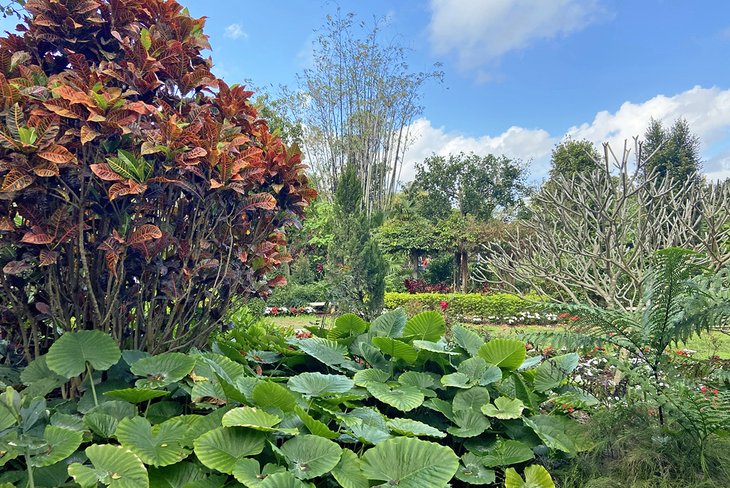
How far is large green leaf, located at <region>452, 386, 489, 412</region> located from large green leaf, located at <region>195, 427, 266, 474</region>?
789mm

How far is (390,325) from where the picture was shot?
2383mm

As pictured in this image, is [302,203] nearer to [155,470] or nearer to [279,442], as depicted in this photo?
[279,442]

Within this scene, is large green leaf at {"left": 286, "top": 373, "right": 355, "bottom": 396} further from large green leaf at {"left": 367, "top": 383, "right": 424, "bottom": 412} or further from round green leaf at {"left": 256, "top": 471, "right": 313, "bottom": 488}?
round green leaf at {"left": 256, "top": 471, "right": 313, "bottom": 488}

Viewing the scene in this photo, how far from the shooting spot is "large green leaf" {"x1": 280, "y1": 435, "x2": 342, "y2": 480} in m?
1.39

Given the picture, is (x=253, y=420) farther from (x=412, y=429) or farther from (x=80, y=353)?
(x=80, y=353)

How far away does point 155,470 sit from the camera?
1.46 metres

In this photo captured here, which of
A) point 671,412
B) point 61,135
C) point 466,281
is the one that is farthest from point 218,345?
point 466,281

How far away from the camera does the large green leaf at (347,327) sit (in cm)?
241

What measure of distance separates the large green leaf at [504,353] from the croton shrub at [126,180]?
108cm

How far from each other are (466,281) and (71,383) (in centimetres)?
1287

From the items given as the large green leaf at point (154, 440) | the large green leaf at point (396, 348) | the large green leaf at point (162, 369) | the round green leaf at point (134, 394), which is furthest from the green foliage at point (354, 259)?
the large green leaf at point (154, 440)

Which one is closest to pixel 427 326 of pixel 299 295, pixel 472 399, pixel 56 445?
pixel 472 399

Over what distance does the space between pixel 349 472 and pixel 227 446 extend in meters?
0.37

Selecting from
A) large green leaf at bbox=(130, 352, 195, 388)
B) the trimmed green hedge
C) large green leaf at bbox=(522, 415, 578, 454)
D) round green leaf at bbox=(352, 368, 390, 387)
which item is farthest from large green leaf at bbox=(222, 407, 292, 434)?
the trimmed green hedge
